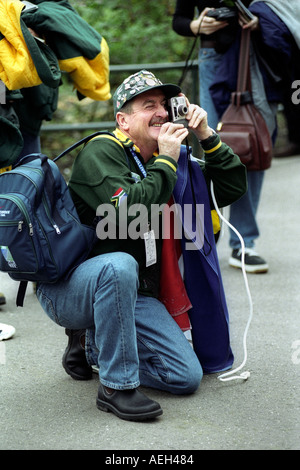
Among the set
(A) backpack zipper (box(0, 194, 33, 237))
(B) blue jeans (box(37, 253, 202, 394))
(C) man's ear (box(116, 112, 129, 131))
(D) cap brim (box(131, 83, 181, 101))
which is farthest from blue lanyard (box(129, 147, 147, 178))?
(A) backpack zipper (box(0, 194, 33, 237))

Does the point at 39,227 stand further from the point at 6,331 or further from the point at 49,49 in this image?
the point at 49,49

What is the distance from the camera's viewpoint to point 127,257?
322cm

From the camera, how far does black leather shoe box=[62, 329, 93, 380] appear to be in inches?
144

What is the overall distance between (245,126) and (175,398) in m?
2.22

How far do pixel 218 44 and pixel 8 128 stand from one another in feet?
5.84

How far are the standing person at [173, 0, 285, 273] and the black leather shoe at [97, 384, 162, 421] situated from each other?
7.58 ft

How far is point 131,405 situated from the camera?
3.14 m

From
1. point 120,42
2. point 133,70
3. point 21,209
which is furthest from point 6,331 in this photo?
point 120,42

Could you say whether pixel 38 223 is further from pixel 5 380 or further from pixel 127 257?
pixel 5 380

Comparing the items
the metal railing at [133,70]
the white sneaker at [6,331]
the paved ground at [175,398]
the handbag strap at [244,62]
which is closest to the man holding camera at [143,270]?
the paved ground at [175,398]

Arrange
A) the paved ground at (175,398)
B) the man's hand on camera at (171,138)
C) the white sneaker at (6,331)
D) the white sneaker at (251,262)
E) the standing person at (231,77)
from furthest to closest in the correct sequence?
the white sneaker at (251,262) → the standing person at (231,77) → the white sneaker at (6,331) → the man's hand on camera at (171,138) → the paved ground at (175,398)

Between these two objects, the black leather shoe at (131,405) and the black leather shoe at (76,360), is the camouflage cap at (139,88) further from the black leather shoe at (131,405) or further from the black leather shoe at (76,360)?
the black leather shoe at (131,405)

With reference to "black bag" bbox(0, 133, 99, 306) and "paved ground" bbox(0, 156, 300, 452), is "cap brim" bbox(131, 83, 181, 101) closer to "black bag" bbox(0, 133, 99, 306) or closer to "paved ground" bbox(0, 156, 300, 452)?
"black bag" bbox(0, 133, 99, 306)

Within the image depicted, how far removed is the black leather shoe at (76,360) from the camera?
3.65 m
